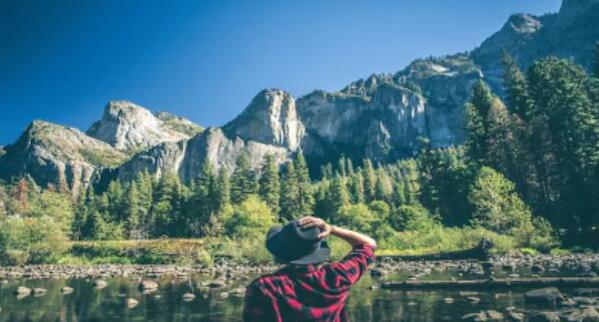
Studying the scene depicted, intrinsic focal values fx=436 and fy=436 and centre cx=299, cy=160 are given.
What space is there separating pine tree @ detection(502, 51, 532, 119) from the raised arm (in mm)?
52092

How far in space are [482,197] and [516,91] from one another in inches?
831

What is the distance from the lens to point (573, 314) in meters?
11.0

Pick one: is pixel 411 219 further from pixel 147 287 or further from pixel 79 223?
pixel 79 223

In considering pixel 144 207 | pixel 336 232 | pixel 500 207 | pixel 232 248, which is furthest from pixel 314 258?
pixel 144 207

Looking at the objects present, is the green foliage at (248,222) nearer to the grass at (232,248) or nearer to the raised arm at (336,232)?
the grass at (232,248)

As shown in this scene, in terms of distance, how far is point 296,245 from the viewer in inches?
116

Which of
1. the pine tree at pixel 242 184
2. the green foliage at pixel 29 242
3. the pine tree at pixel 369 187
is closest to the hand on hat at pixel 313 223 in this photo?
the green foliage at pixel 29 242

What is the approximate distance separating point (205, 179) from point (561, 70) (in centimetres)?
6940

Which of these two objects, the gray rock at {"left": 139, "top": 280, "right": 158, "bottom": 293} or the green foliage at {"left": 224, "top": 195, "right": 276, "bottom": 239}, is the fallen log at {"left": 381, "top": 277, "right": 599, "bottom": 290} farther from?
the green foliage at {"left": 224, "top": 195, "right": 276, "bottom": 239}

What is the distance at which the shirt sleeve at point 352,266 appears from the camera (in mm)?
3289

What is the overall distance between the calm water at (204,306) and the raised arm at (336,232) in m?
9.71

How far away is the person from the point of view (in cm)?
292

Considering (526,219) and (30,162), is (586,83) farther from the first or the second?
(30,162)

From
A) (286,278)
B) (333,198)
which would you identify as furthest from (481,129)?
(286,278)
